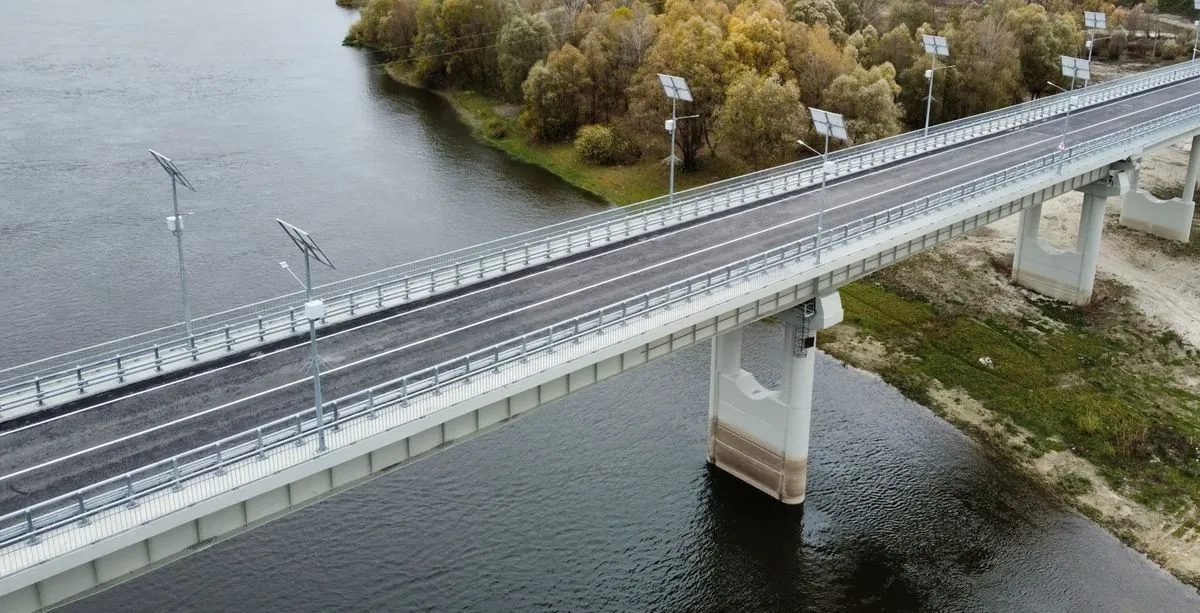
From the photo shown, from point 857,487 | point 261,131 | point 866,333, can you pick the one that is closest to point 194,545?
point 857,487

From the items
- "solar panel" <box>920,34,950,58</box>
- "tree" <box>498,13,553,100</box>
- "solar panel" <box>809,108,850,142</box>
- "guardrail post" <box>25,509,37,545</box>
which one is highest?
"solar panel" <box>920,34,950,58</box>

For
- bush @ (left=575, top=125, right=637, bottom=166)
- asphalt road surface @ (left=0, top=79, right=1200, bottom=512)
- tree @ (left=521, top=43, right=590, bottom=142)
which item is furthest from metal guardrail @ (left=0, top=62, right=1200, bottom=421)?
tree @ (left=521, top=43, right=590, bottom=142)

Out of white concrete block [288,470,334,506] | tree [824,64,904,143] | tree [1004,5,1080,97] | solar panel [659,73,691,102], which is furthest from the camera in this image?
tree [1004,5,1080,97]

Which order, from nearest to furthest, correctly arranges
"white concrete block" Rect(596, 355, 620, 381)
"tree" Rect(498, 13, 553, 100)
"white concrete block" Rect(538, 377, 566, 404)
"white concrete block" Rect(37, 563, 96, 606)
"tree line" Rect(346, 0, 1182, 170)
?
"white concrete block" Rect(37, 563, 96, 606), "white concrete block" Rect(538, 377, 566, 404), "white concrete block" Rect(596, 355, 620, 381), "tree line" Rect(346, 0, 1182, 170), "tree" Rect(498, 13, 553, 100)

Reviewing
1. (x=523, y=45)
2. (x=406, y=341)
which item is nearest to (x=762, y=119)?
(x=523, y=45)

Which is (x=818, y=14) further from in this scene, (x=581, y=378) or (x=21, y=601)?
(x=21, y=601)

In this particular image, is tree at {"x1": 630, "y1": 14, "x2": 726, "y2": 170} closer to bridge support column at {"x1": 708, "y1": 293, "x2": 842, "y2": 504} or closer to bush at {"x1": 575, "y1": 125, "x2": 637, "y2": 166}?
bush at {"x1": 575, "y1": 125, "x2": 637, "y2": 166}

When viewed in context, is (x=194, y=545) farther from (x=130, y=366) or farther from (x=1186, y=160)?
(x=1186, y=160)

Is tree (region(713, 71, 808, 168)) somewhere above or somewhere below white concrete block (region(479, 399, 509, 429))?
above
